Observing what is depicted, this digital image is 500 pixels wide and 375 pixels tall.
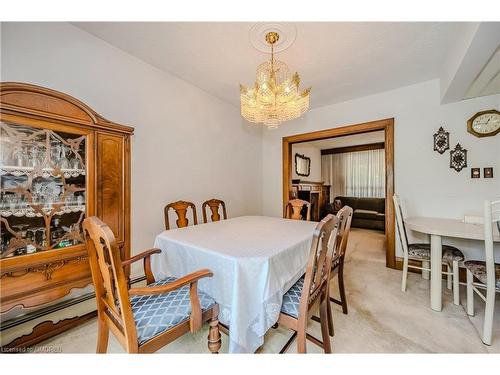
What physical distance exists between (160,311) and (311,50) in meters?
2.49

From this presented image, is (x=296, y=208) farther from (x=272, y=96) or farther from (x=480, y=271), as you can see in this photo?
(x=480, y=271)

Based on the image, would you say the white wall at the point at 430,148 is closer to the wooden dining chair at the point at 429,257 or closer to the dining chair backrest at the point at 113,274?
the wooden dining chair at the point at 429,257

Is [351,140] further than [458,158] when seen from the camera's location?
Yes

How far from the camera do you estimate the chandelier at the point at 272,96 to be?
5.81 ft

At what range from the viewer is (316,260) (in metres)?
1.08

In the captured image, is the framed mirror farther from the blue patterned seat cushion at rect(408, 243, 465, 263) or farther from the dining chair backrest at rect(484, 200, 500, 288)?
the dining chair backrest at rect(484, 200, 500, 288)

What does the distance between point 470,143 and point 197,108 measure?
135 inches

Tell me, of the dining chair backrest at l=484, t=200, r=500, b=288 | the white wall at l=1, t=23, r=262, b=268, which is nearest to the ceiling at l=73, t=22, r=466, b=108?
the white wall at l=1, t=23, r=262, b=268

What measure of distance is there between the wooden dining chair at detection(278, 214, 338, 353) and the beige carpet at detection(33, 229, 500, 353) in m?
0.38

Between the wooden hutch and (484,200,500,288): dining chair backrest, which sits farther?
the wooden hutch

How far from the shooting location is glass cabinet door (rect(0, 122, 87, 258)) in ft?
4.09

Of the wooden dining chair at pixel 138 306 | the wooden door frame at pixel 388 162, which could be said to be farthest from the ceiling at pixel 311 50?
the wooden dining chair at pixel 138 306

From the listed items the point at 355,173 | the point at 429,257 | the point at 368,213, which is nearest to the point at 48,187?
the point at 429,257

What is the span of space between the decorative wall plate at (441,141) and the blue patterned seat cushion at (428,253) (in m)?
1.21
